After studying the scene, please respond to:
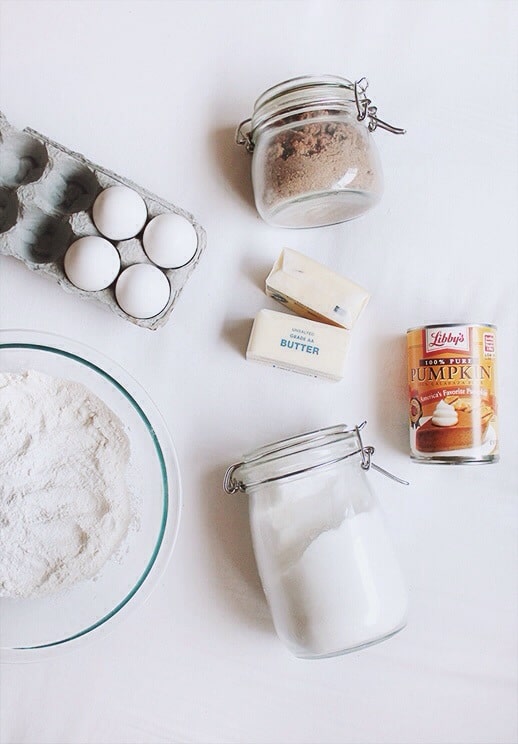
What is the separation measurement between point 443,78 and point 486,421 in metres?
0.42

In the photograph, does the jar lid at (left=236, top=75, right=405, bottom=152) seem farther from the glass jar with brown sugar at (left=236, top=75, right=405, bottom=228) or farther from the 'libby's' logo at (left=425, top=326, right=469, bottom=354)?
the 'libby's' logo at (left=425, top=326, right=469, bottom=354)

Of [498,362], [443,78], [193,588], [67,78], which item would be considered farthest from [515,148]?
[193,588]

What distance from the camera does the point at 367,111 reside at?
74cm

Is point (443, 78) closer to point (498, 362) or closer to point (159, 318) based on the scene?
point (498, 362)

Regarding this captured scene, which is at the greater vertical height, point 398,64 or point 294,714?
point 398,64

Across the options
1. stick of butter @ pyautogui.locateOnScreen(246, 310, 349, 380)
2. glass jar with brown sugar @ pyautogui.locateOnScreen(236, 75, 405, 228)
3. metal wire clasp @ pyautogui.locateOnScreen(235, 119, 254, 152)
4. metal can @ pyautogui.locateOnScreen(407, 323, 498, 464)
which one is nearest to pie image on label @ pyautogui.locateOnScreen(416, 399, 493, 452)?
metal can @ pyautogui.locateOnScreen(407, 323, 498, 464)

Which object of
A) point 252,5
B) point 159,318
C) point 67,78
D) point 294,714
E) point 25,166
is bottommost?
point 294,714

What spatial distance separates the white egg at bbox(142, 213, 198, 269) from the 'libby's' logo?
27cm

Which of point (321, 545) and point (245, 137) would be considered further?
point (245, 137)

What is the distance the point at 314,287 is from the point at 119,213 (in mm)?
221

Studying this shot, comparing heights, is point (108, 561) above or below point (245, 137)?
below

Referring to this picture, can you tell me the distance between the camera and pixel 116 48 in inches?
31.2

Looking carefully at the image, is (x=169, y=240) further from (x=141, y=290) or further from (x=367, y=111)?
(x=367, y=111)

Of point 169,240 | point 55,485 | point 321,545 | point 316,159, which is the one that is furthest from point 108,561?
point 316,159
